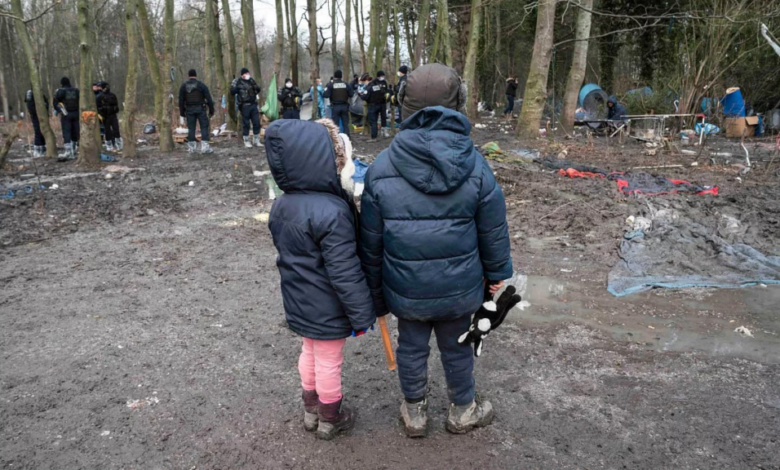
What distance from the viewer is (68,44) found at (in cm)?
3072

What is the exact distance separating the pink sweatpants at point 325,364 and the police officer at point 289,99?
14.4 m

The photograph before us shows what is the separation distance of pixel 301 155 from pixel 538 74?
45.0 feet

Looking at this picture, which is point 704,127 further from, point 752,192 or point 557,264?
point 557,264

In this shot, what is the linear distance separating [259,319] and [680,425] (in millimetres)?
3075

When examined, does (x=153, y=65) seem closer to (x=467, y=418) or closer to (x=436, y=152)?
(x=436, y=152)

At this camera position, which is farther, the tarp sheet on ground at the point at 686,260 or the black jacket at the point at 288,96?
the black jacket at the point at 288,96

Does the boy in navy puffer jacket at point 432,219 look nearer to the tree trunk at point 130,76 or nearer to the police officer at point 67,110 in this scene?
the tree trunk at point 130,76

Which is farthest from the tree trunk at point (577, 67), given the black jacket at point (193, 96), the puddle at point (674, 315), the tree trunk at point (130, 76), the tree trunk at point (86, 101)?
the puddle at point (674, 315)

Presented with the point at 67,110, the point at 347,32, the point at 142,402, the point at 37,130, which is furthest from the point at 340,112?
the point at 142,402

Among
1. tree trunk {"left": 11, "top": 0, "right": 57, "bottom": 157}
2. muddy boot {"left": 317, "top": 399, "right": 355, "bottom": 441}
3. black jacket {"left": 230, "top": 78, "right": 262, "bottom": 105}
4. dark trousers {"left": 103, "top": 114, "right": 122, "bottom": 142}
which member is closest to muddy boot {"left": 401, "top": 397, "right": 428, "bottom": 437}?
muddy boot {"left": 317, "top": 399, "right": 355, "bottom": 441}

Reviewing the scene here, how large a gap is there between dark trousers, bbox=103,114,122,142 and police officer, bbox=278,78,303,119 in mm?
4654

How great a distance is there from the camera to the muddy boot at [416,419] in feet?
9.60

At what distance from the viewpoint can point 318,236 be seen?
260 centimetres

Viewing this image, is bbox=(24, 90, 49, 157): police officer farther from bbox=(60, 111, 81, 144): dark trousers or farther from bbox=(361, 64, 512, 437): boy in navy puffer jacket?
bbox=(361, 64, 512, 437): boy in navy puffer jacket
